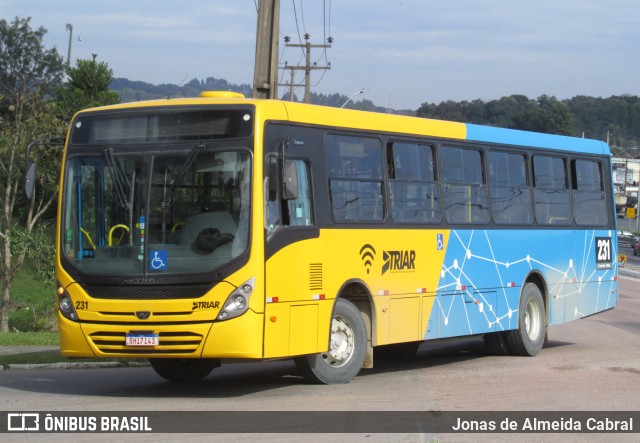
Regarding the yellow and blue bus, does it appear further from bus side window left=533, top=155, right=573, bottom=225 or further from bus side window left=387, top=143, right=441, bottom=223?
bus side window left=533, top=155, right=573, bottom=225

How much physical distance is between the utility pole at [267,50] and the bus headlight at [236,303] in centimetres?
815

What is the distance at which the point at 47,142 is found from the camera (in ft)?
41.7

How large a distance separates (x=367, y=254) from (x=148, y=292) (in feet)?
9.79

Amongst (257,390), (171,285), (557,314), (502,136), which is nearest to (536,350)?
(557,314)

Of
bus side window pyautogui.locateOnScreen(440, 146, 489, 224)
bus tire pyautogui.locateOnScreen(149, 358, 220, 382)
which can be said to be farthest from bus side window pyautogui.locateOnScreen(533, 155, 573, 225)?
bus tire pyautogui.locateOnScreen(149, 358, 220, 382)

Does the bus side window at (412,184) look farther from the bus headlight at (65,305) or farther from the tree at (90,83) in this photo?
the tree at (90,83)

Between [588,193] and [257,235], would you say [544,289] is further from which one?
[257,235]

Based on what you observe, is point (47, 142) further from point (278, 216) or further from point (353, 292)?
point (353, 292)

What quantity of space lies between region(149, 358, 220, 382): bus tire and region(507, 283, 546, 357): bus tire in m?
5.48

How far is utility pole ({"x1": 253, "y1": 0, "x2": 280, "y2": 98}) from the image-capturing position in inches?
749

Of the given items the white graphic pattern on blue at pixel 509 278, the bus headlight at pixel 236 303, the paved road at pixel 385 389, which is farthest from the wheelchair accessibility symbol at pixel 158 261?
the white graphic pattern on blue at pixel 509 278

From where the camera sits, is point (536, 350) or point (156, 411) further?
point (536, 350)

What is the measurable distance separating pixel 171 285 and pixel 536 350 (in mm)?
7900

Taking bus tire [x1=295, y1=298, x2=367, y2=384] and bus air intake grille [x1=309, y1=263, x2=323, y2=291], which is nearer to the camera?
bus air intake grille [x1=309, y1=263, x2=323, y2=291]
